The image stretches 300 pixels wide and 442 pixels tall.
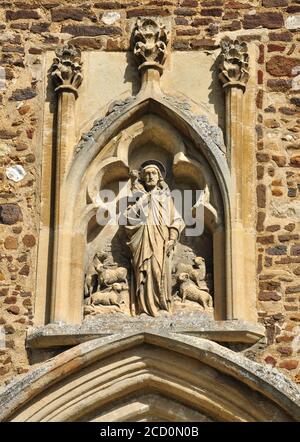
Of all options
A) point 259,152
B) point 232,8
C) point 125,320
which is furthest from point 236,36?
point 125,320

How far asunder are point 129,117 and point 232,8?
1243mm

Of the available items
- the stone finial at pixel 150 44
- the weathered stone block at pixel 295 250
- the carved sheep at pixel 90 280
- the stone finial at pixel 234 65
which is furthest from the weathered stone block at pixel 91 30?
the weathered stone block at pixel 295 250

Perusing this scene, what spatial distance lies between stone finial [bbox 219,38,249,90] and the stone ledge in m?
1.86

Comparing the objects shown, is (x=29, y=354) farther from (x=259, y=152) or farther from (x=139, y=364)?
(x=259, y=152)

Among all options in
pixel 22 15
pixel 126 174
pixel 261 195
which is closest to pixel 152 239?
pixel 126 174

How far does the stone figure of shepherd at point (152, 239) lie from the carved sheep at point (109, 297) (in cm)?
12

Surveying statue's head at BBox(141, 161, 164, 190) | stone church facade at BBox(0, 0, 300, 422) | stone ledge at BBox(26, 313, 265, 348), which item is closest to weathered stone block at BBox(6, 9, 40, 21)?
stone church facade at BBox(0, 0, 300, 422)

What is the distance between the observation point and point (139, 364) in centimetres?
959

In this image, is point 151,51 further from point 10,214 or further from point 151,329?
point 151,329

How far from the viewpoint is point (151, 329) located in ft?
→ 31.4

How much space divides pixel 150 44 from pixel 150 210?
52.6 inches

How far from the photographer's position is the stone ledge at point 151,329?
31.4 feet

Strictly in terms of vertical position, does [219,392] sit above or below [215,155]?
below

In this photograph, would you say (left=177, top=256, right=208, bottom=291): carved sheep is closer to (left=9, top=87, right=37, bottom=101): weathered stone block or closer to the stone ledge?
the stone ledge
